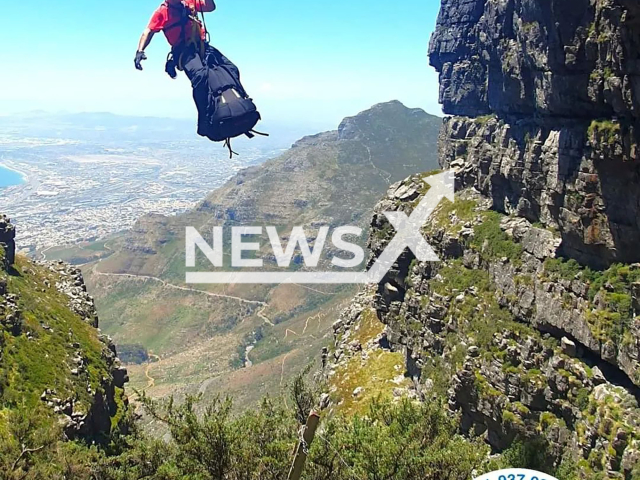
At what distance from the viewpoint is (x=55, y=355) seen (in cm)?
3512

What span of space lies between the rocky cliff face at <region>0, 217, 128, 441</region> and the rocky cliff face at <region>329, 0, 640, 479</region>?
2122 cm

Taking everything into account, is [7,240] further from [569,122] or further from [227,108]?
[569,122]

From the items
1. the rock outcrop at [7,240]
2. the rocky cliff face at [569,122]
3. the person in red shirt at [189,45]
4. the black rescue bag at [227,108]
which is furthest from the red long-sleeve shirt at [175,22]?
the rock outcrop at [7,240]

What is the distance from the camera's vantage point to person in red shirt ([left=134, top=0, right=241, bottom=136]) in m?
14.6

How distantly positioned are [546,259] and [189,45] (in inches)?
1374

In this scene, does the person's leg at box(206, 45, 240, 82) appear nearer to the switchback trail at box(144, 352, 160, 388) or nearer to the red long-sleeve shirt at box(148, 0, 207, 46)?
the red long-sleeve shirt at box(148, 0, 207, 46)

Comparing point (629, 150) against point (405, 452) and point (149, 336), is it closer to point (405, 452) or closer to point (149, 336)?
point (405, 452)

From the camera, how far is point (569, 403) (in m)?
35.2

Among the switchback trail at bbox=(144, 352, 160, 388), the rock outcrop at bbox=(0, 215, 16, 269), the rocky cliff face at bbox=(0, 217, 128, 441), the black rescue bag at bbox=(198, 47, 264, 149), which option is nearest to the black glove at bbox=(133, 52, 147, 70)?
the black rescue bag at bbox=(198, 47, 264, 149)

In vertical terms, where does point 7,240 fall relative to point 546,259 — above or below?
below

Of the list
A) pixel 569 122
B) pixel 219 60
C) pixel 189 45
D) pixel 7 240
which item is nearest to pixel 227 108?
pixel 219 60

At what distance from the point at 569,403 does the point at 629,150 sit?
16789mm

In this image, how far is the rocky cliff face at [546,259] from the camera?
31.6m

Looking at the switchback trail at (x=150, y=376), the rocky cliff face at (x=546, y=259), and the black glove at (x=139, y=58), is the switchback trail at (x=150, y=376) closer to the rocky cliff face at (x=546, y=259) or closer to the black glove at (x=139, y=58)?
the rocky cliff face at (x=546, y=259)
